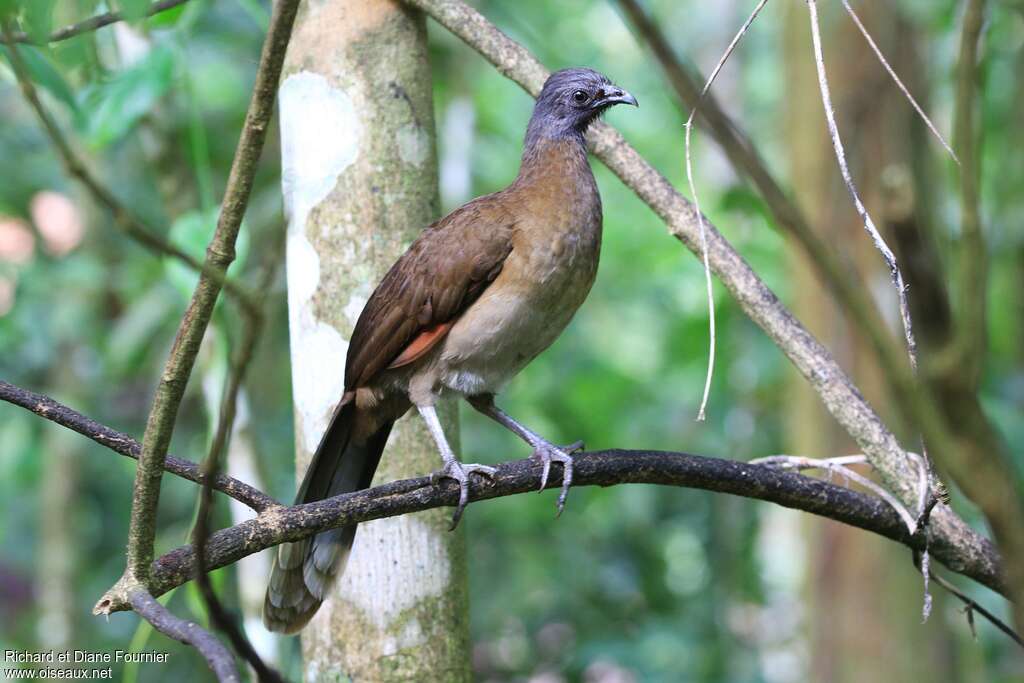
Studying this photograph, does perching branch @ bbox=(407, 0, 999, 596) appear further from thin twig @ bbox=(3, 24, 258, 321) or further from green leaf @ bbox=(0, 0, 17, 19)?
thin twig @ bbox=(3, 24, 258, 321)

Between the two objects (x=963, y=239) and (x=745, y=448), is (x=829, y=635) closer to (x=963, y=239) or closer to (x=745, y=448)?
(x=745, y=448)

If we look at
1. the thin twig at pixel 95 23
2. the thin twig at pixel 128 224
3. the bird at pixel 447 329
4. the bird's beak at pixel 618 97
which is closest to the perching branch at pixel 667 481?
the bird at pixel 447 329

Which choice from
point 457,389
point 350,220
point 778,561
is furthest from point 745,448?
point 778,561

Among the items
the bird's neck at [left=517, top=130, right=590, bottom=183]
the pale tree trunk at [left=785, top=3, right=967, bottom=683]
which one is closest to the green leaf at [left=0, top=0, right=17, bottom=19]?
the bird's neck at [left=517, top=130, right=590, bottom=183]

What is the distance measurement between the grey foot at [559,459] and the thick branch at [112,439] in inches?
27.4

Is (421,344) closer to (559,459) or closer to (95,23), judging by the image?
Result: (559,459)

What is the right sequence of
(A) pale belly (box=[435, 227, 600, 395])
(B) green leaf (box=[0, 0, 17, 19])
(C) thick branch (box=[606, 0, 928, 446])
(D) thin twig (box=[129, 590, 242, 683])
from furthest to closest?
(A) pale belly (box=[435, 227, 600, 395]) < (B) green leaf (box=[0, 0, 17, 19]) < (D) thin twig (box=[129, 590, 242, 683]) < (C) thick branch (box=[606, 0, 928, 446])

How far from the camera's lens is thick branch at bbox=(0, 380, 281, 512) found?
2033mm

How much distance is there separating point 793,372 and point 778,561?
5219mm

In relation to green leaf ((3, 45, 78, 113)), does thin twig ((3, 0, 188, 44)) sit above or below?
above

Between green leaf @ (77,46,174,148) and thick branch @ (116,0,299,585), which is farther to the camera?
green leaf @ (77,46,174,148)

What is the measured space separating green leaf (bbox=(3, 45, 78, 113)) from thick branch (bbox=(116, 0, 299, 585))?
3.23 ft

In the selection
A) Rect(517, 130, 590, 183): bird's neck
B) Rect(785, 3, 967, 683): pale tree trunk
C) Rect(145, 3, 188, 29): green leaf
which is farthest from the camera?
Rect(785, 3, 967, 683): pale tree trunk

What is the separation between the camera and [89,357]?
5.78 metres
